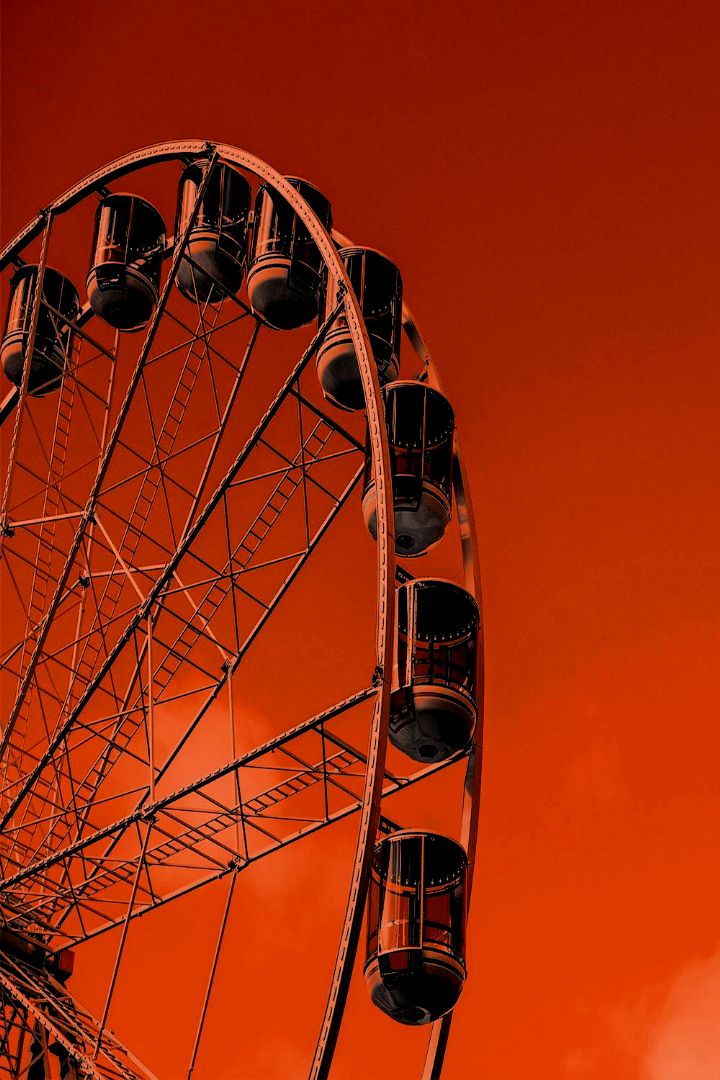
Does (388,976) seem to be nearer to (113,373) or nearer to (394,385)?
(394,385)

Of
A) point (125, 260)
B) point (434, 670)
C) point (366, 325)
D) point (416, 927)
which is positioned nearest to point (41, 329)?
point (125, 260)

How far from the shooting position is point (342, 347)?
1456cm

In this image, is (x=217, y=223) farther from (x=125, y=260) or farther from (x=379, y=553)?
(x=379, y=553)

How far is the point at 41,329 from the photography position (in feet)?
62.8

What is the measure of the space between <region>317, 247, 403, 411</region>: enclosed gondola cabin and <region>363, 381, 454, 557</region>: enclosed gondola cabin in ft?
1.35

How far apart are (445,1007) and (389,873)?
1.09m

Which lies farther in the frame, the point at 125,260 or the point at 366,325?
the point at 125,260

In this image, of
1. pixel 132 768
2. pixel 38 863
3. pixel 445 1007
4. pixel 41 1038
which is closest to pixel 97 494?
pixel 38 863

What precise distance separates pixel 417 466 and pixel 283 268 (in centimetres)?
251

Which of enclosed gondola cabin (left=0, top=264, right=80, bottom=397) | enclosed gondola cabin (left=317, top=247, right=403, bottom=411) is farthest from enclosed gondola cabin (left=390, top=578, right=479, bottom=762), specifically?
enclosed gondola cabin (left=0, top=264, right=80, bottom=397)

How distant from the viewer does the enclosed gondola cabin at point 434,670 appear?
43.9 feet

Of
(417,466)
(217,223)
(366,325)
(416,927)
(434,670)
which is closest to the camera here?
(416,927)

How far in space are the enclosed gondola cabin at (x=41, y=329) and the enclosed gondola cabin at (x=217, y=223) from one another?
7.38 feet

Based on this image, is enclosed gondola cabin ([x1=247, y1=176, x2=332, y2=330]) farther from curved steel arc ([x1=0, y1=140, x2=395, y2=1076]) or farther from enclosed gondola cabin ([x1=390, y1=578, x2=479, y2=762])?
enclosed gondola cabin ([x1=390, y1=578, x2=479, y2=762])
